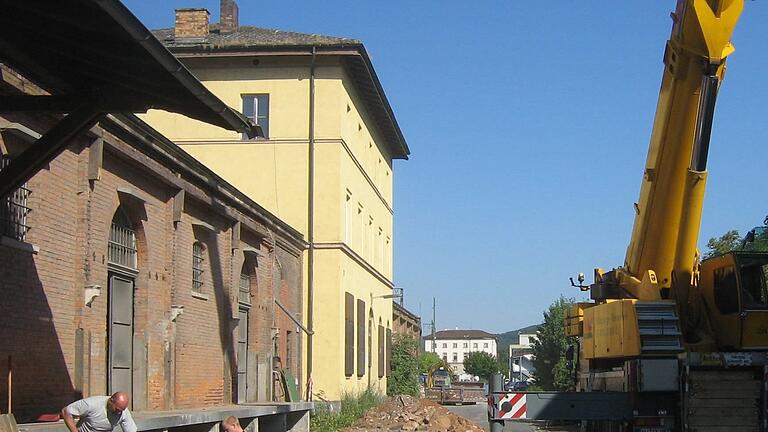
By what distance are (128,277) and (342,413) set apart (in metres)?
16.5

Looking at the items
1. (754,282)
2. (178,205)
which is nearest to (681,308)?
(754,282)

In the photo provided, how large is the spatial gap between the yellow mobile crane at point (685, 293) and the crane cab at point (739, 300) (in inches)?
0.6

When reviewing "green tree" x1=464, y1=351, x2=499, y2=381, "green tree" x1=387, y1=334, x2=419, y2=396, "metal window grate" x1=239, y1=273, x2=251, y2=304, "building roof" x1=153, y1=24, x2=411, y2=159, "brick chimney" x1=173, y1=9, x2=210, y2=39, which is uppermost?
"brick chimney" x1=173, y1=9, x2=210, y2=39

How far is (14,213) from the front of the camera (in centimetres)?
1327

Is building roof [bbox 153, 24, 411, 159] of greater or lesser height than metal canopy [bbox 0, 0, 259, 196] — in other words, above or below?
above

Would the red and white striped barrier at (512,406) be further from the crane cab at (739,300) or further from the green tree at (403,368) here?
the green tree at (403,368)

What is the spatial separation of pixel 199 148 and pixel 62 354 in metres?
21.2

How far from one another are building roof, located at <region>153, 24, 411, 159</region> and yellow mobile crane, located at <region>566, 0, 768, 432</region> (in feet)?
63.3

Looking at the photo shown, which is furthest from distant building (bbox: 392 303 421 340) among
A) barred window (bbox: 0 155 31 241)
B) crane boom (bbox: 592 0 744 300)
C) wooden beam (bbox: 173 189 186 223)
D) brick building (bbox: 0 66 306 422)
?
barred window (bbox: 0 155 31 241)

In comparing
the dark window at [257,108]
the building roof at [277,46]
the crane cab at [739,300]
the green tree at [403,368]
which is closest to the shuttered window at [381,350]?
the green tree at [403,368]

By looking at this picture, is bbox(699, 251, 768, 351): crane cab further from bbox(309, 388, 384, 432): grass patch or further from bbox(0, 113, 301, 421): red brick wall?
bbox(309, 388, 384, 432): grass patch

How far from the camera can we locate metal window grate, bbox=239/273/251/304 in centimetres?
2604

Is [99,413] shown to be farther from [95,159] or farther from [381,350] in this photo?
[381,350]

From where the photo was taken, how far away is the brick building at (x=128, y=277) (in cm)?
1351
